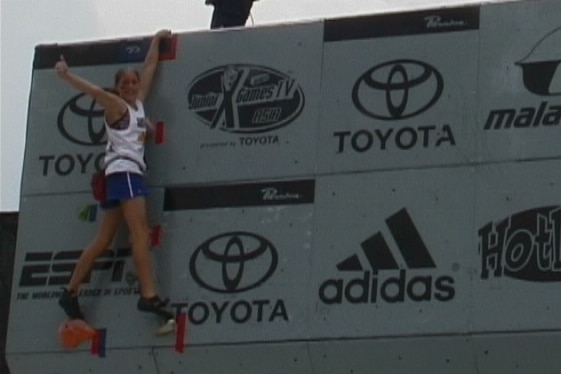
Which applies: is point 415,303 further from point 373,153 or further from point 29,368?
point 29,368

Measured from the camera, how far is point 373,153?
54.6ft

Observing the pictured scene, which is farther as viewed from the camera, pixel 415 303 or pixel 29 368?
pixel 29 368

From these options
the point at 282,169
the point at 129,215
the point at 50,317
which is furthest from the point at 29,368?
the point at 282,169

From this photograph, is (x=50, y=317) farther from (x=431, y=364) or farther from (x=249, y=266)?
(x=431, y=364)

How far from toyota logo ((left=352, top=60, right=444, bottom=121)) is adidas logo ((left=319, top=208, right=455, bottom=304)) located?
2.83ft

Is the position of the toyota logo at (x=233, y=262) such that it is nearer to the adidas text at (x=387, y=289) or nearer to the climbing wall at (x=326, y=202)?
the climbing wall at (x=326, y=202)

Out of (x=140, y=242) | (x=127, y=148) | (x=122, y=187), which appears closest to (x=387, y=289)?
(x=140, y=242)

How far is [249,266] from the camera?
55.1ft

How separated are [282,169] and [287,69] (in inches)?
34.4

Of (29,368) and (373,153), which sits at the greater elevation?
(373,153)

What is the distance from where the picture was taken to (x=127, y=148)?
1689 cm

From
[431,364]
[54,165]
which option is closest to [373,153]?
[431,364]

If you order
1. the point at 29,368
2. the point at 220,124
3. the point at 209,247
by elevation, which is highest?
the point at 220,124

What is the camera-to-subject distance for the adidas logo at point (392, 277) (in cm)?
1612
